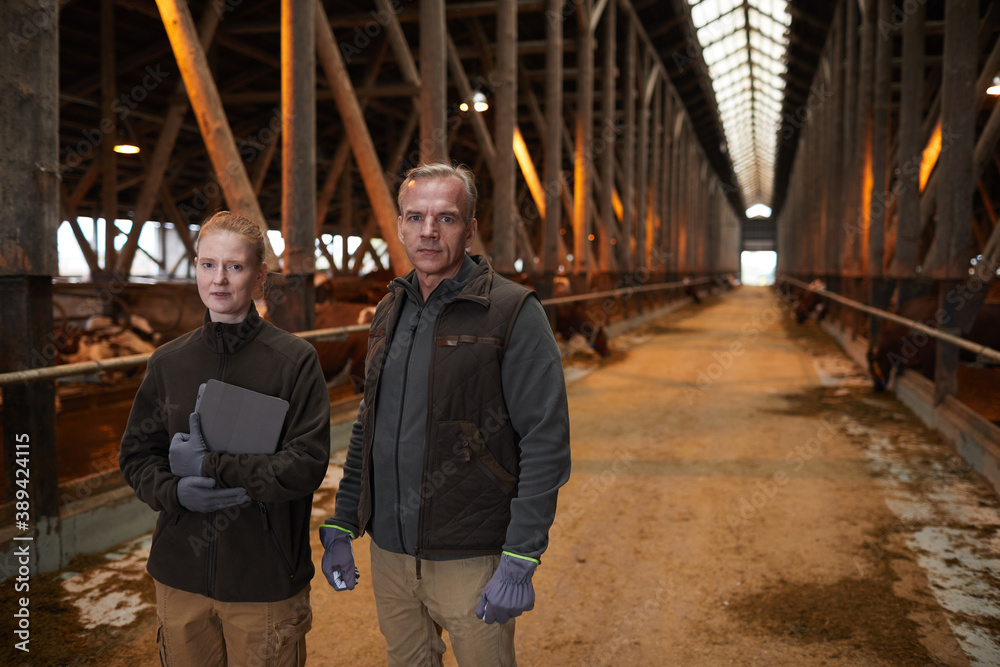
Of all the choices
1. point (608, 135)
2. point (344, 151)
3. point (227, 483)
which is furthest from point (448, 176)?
point (608, 135)

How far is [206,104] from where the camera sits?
16.4ft

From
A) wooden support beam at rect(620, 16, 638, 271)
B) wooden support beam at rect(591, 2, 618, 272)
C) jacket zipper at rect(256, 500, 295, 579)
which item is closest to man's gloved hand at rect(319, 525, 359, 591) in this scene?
jacket zipper at rect(256, 500, 295, 579)

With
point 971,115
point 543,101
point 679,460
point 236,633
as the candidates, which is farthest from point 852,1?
point 236,633

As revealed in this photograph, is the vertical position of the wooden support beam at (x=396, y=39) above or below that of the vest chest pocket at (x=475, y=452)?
above

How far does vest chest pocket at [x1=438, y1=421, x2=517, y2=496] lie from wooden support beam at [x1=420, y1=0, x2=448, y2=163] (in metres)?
6.37

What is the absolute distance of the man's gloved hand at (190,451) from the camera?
5.63ft

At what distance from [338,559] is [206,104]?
417 centimetres

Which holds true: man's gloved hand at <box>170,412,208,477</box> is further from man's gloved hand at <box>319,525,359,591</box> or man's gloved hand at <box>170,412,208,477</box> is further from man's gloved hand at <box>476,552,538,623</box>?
man's gloved hand at <box>476,552,538,623</box>

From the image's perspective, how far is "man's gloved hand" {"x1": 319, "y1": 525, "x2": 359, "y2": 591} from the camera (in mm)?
1884

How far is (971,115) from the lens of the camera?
7.18 m

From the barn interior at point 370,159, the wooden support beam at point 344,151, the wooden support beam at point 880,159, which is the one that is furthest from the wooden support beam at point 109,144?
the wooden support beam at point 880,159

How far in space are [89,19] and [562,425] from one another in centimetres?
1282

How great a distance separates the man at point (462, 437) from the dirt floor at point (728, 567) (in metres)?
1.19

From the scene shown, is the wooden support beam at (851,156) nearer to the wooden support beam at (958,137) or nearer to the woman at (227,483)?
the wooden support beam at (958,137)
